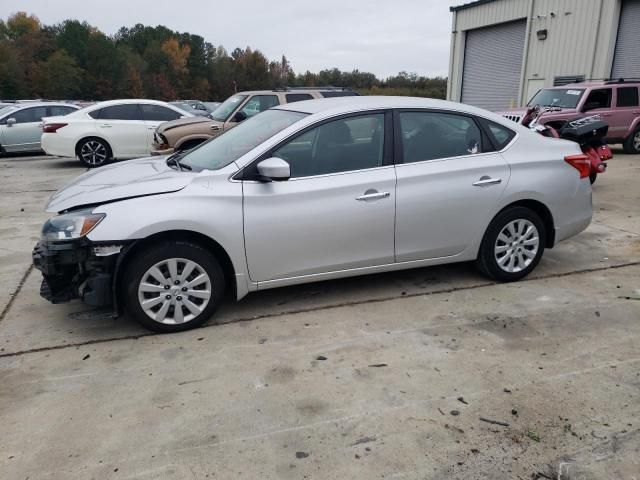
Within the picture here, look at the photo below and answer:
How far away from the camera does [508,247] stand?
469 centimetres

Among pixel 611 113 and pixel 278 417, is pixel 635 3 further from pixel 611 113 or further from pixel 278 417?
pixel 278 417

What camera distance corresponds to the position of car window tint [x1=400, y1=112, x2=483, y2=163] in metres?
4.30

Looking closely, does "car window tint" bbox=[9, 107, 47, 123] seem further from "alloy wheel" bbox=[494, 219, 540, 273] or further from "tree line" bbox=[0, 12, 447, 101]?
"tree line" bbox=[0, 12, 447, 101]

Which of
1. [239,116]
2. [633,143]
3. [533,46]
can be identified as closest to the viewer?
[239,116]

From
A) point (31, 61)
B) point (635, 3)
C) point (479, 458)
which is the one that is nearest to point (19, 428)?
point (479, 458)

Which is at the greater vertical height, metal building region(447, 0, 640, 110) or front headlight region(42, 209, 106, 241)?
metal building region(447, 0, 640, 110)

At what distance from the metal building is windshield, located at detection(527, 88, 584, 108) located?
5189 mm

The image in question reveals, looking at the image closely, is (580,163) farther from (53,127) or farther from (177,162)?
(53,127)

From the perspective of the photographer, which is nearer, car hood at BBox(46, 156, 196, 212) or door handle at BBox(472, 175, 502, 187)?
car hood at BBox(46, 156, 196, 212)

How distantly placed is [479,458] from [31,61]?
7575 cm

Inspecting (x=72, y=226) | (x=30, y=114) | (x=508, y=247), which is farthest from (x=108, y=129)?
(x=508, y=247)

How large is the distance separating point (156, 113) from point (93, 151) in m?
1.70

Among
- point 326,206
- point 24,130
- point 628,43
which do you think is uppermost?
point 628,43

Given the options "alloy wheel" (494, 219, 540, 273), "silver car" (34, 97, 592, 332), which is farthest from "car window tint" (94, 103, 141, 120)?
"alloy wheel" (494, 219, 540, 273)
